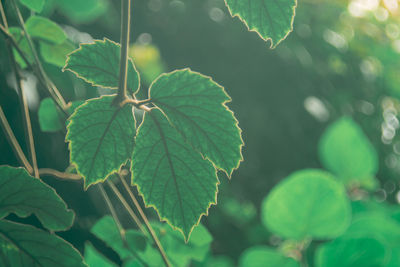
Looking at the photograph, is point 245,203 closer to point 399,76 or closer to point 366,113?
point 366,113

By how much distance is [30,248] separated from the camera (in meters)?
0.23

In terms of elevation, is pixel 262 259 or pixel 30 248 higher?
pixel 30 248

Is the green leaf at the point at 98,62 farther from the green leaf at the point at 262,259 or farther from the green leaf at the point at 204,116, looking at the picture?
the green leaf at the point at 262,259

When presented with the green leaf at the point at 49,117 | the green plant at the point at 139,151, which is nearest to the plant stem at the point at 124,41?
the green plant at the point at 139,151

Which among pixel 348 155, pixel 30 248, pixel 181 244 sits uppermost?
pixel 30 248

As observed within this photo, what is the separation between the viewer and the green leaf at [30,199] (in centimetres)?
23

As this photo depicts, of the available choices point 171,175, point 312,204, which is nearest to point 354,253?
point 312,204

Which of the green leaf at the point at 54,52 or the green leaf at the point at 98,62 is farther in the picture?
the green leaf at the point at 54,52

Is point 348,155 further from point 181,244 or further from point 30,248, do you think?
point 30,248

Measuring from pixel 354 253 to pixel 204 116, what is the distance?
1.18ft

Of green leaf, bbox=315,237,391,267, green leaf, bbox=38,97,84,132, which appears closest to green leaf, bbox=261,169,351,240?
green leaf, bbox=315,237,391,267

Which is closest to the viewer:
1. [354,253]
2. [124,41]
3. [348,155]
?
[124,41]

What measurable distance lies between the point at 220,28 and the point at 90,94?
0.45m

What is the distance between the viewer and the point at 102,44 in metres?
0.24
